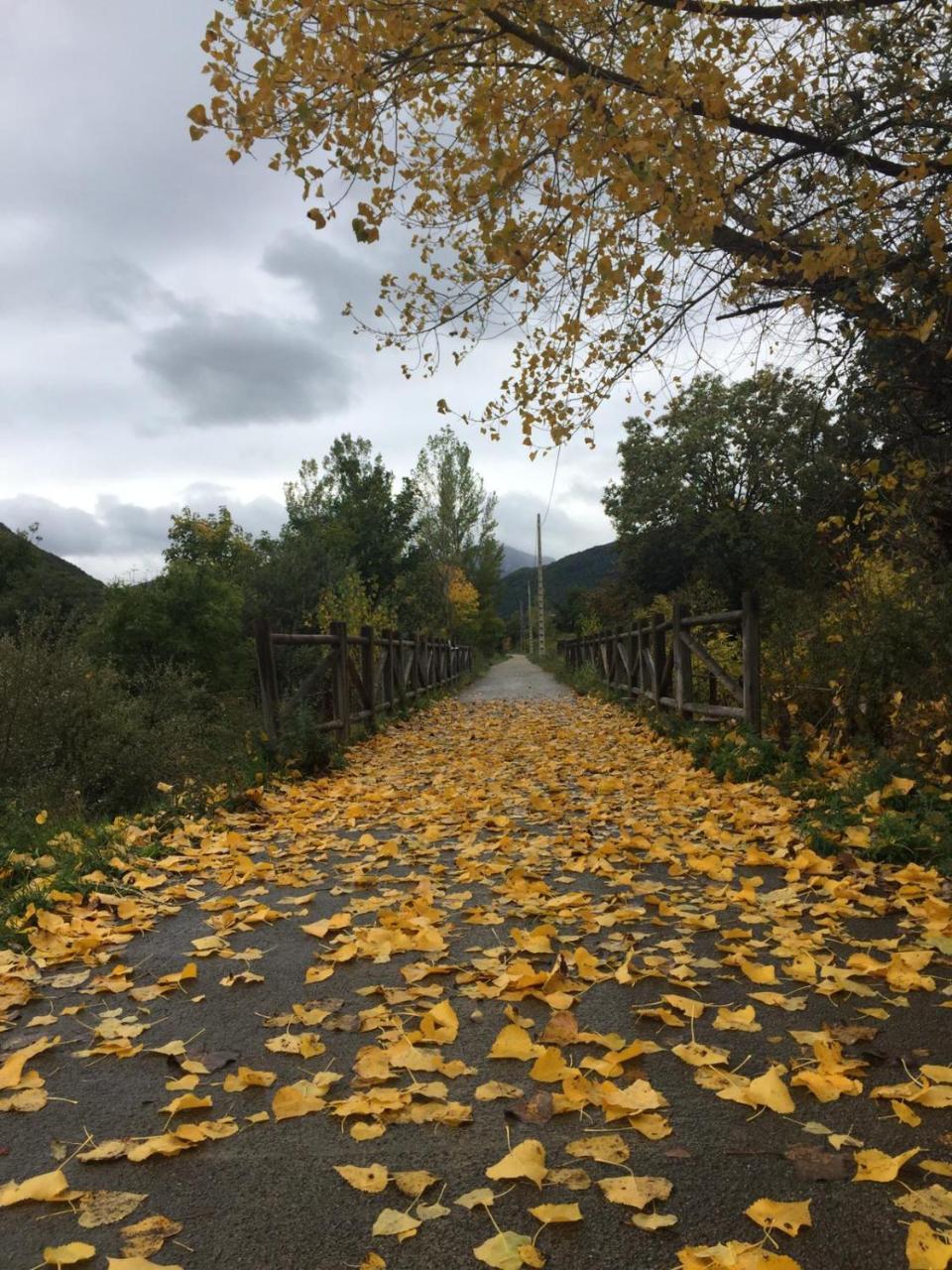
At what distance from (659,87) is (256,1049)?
4.26 meters

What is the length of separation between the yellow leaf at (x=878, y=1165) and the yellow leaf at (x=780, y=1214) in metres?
0.19

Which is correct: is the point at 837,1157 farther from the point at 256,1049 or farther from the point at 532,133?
the point at 532,133

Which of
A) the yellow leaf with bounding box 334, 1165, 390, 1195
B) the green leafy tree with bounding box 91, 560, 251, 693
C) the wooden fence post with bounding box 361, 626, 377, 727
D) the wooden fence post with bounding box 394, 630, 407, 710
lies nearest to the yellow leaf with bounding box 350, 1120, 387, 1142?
the yellow leaf with bounding box 334, 1165, 390, 1195

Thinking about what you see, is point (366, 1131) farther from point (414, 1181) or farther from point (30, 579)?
point (30, 579)

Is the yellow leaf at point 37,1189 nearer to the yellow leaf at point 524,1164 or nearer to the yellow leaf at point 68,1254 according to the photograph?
the yellow leaf at point 68,1254

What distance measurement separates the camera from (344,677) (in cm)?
1033

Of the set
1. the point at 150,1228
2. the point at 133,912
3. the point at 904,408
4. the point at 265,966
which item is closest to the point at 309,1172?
the point at 150,1228

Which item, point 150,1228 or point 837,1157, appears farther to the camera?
point 837,1157

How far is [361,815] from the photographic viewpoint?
20.8ft

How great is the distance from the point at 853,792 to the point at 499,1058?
367cm

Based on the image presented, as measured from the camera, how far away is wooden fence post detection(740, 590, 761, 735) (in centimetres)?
791

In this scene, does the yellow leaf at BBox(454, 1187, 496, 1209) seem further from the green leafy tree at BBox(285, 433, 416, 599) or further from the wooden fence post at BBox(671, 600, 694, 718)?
the green leafy tree at BBox(285, 433, 416, 599)

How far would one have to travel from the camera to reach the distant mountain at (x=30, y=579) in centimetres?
3606

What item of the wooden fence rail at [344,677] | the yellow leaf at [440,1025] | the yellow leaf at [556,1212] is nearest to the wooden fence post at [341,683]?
the wooden fence rail at [344,677]
